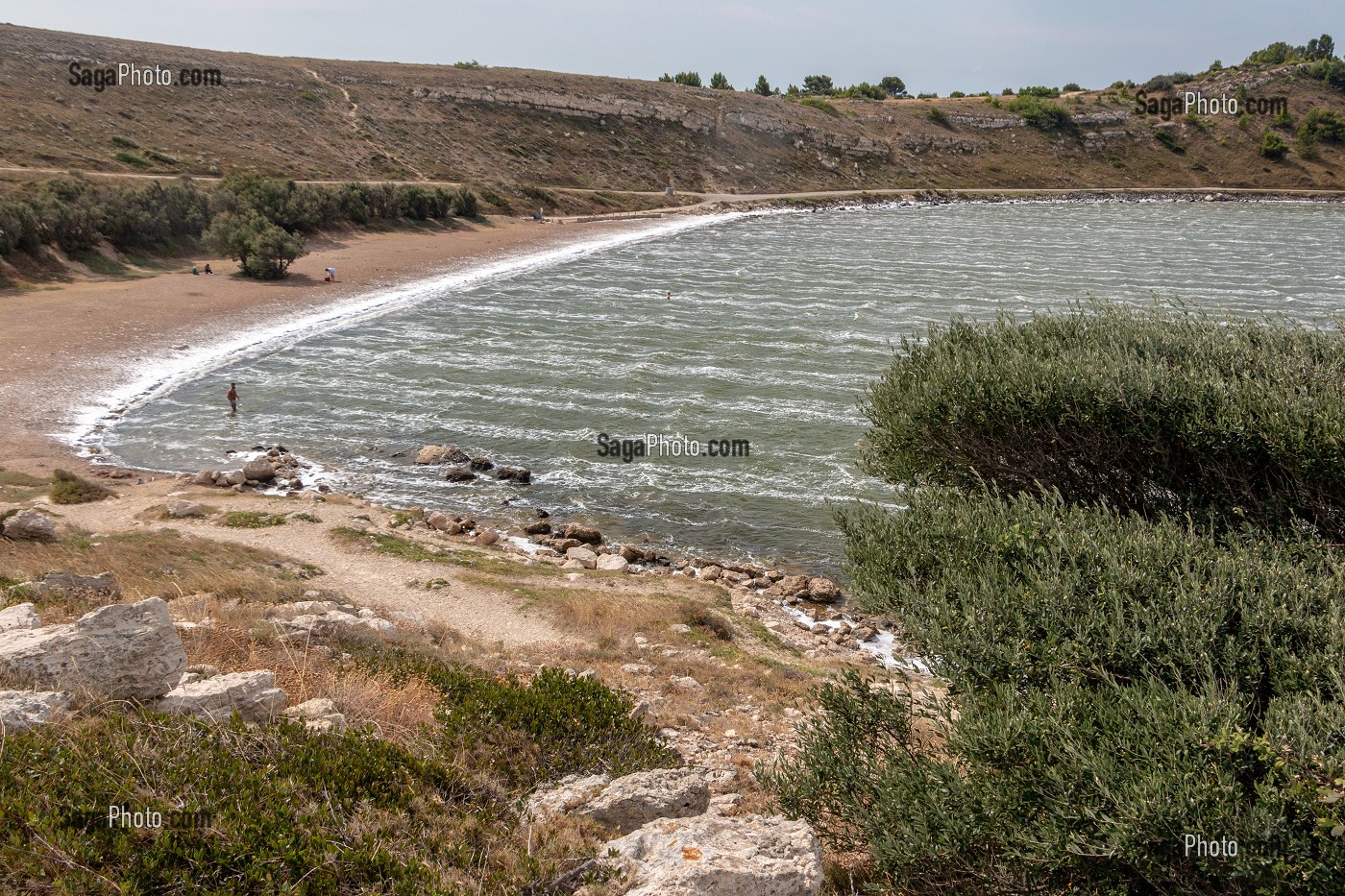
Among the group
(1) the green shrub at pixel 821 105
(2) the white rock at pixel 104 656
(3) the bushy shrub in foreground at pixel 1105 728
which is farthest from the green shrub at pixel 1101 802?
(1) the green shrub at pixel 821 105

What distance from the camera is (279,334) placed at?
41469mm

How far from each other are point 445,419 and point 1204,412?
2393 cm

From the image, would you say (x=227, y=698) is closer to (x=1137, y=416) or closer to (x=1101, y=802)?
(x=1101, y=802)

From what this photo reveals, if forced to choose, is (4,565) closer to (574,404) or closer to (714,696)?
(714,696)

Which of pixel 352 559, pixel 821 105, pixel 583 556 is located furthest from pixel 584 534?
pixel 821 105

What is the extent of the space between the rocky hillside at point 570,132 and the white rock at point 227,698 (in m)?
64.4

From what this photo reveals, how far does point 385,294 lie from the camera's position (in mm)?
50750

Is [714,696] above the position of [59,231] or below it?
below

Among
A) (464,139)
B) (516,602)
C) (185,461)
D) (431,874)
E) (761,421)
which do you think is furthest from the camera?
(464,139)

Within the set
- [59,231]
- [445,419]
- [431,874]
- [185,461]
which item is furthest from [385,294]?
[431,874]

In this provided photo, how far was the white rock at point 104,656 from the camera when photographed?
7785 millimetres

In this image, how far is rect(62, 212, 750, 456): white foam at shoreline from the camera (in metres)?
30.1

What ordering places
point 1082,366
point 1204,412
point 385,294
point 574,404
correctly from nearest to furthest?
point 1204,412 < point 1082,366 < point 574,404 < point 385,294

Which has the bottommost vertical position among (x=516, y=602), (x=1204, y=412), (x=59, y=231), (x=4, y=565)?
(x=516, y=602)
